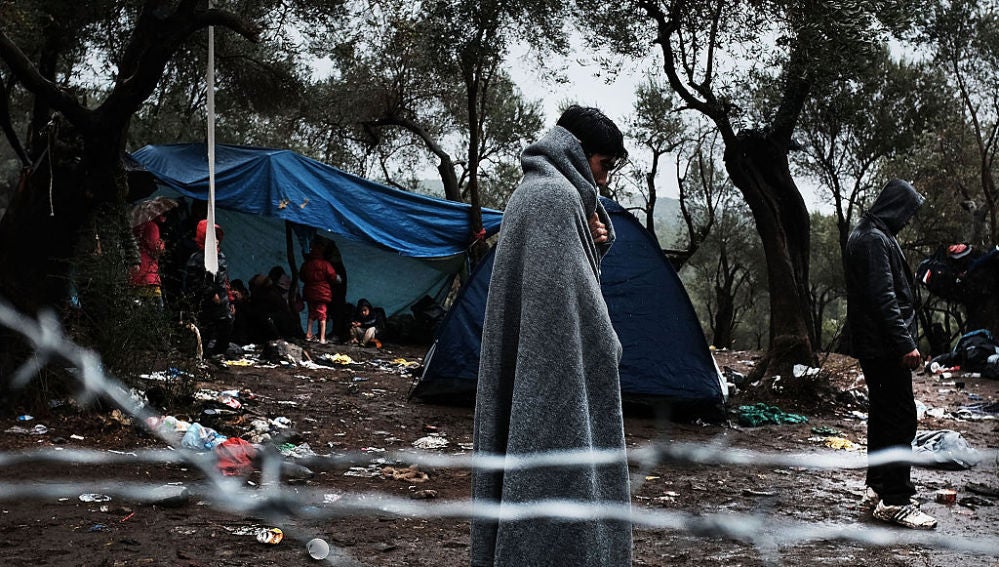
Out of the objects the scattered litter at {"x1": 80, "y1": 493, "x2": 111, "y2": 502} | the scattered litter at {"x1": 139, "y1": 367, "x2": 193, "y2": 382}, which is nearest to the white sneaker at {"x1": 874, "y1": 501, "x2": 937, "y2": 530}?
the scattered litter at {"x1": 80, "y1": 493, "x2": 111, "y2": 502}

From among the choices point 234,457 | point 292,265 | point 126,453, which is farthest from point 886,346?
point 292,265

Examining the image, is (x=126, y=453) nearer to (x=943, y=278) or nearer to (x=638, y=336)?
(x=638, y=336)

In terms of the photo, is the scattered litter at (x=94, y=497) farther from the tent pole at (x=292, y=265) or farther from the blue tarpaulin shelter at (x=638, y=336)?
the tent pole at (x=292, y=265)

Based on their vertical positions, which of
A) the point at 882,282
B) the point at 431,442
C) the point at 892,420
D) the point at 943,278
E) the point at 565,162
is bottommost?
the point at 431,442

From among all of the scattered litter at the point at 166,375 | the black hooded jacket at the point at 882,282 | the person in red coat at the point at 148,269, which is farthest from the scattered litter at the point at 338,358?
the black hooded jacket at the point at 882,282

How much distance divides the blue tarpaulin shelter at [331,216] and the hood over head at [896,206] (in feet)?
26.3

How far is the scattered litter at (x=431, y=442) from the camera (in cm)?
628

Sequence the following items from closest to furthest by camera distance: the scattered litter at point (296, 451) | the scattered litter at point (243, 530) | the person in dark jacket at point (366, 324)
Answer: the scattered litter at point (243, 530), the scattered litter at point (296, 451), the person in dark jacket at point (366, 324)

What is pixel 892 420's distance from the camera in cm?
466

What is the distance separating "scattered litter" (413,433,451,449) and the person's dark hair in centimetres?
409

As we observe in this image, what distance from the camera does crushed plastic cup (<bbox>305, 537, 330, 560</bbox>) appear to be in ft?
12.0

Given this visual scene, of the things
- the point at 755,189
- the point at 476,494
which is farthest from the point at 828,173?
the point at 476,494

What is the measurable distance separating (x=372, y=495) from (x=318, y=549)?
1136mm

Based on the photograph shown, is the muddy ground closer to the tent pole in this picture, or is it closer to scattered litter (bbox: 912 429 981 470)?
scattered litter (bbox: 912 429 981 470)
